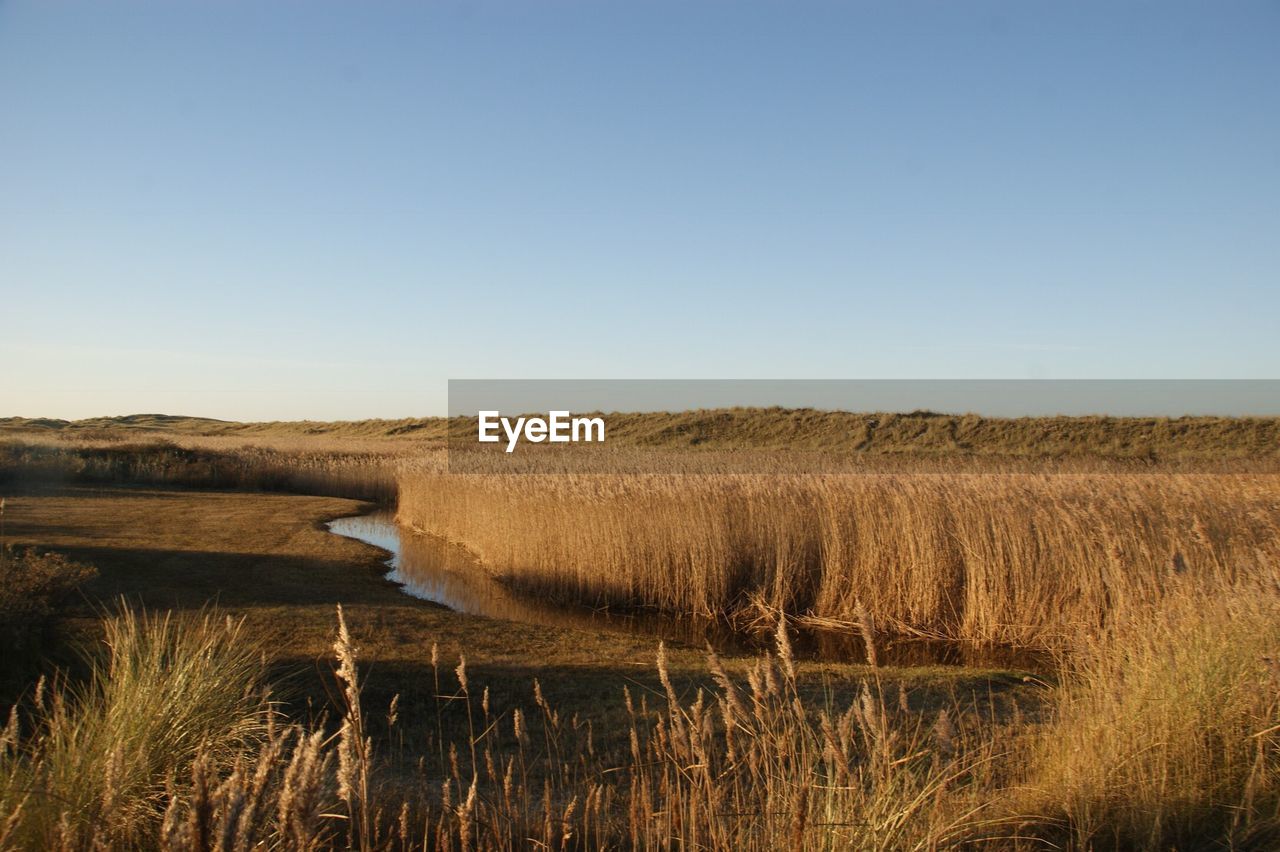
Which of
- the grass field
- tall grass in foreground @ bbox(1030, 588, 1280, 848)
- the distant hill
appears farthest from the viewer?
the distant hill

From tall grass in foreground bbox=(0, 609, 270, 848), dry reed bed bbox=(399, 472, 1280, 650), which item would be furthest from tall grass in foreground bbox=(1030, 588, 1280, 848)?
tall grass in foreground bbox=(0, 609, 270, 848)

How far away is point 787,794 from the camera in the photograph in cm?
266

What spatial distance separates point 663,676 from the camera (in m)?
2.40

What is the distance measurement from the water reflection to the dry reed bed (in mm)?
301

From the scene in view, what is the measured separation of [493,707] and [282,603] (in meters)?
3.77

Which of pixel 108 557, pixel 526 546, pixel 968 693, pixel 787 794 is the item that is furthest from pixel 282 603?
pixel 787 794

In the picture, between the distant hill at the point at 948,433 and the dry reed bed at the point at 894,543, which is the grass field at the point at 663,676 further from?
the distant hill at the point at 948,433

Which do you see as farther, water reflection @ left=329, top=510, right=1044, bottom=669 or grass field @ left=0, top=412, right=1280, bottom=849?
water reflection @ left=329, top=510, right=1044, bottom=669

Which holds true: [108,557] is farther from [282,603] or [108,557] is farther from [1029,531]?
[1029,531]

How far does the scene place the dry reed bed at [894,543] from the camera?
8.12m

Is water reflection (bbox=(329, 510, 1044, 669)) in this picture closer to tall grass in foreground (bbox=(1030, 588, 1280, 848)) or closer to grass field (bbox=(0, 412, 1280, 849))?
grass field (bbox=(0, 412, 1280, 849))

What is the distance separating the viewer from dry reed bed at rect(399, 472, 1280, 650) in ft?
26.7

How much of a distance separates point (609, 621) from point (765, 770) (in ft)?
21.3

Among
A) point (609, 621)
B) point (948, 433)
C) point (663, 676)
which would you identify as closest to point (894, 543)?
point (609, 621)
